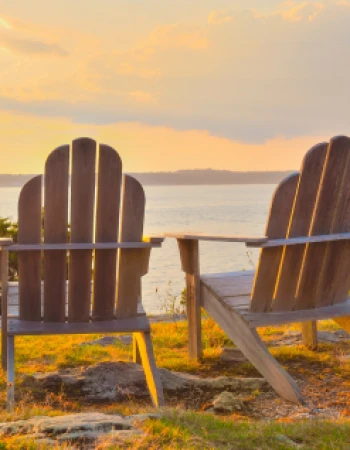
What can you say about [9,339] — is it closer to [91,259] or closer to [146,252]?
[91,259]

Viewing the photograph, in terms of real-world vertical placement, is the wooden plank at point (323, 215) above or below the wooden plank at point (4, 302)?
above

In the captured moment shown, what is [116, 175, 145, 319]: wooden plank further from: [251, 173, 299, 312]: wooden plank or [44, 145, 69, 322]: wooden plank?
[251, 173, 299, 312]: wooden plank

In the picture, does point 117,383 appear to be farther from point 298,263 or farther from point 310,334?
point 310,334

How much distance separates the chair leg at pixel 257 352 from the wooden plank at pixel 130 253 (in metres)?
0.70

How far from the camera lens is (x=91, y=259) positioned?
3.91m

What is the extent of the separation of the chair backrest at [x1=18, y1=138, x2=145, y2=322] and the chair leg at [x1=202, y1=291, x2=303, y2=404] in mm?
726

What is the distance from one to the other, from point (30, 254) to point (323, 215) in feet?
6.35

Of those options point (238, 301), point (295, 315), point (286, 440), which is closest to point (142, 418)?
point (286, 440)

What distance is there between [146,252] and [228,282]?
3.47ft

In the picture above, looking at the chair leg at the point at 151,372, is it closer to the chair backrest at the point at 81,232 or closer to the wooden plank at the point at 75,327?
the wooden plank at the point at 75,327

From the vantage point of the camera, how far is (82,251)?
3.89 metres

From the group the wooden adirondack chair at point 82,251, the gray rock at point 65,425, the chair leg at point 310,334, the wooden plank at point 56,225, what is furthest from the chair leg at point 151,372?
the chair leg at point 310,334

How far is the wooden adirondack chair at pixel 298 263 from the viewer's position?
12.7 feet

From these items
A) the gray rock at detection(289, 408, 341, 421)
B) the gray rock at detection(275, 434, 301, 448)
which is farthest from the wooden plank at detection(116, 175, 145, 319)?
the gray rock at detection(275, 434, 301, 448)
